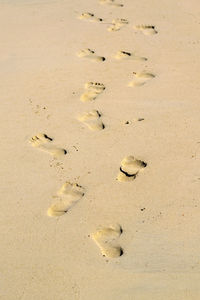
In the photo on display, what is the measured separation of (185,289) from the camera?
72.0 inches

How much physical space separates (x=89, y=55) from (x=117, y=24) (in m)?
0.58

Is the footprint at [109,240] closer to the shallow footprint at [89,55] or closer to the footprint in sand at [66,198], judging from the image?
the footprint in sand at [66,198]

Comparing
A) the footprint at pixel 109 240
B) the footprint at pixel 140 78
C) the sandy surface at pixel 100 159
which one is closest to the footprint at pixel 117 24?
the sandy surface at pixel 100 159

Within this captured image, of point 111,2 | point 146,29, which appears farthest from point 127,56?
point 111,2

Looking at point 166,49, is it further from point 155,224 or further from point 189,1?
point 155,224

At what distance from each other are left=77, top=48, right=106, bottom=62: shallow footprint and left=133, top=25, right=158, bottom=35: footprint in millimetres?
505

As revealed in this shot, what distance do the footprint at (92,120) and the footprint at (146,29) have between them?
1178mm

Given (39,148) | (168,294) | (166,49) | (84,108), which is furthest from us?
(166,49)

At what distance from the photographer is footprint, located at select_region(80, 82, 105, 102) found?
9.69ft

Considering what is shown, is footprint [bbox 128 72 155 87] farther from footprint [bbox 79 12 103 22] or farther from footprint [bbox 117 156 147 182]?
footprint [bbox 79 12 103 22]

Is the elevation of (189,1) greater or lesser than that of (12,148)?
greater

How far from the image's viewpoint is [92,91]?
119 inches

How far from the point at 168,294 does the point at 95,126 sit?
3.77ft

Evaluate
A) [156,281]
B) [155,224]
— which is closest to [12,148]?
[155,224]
